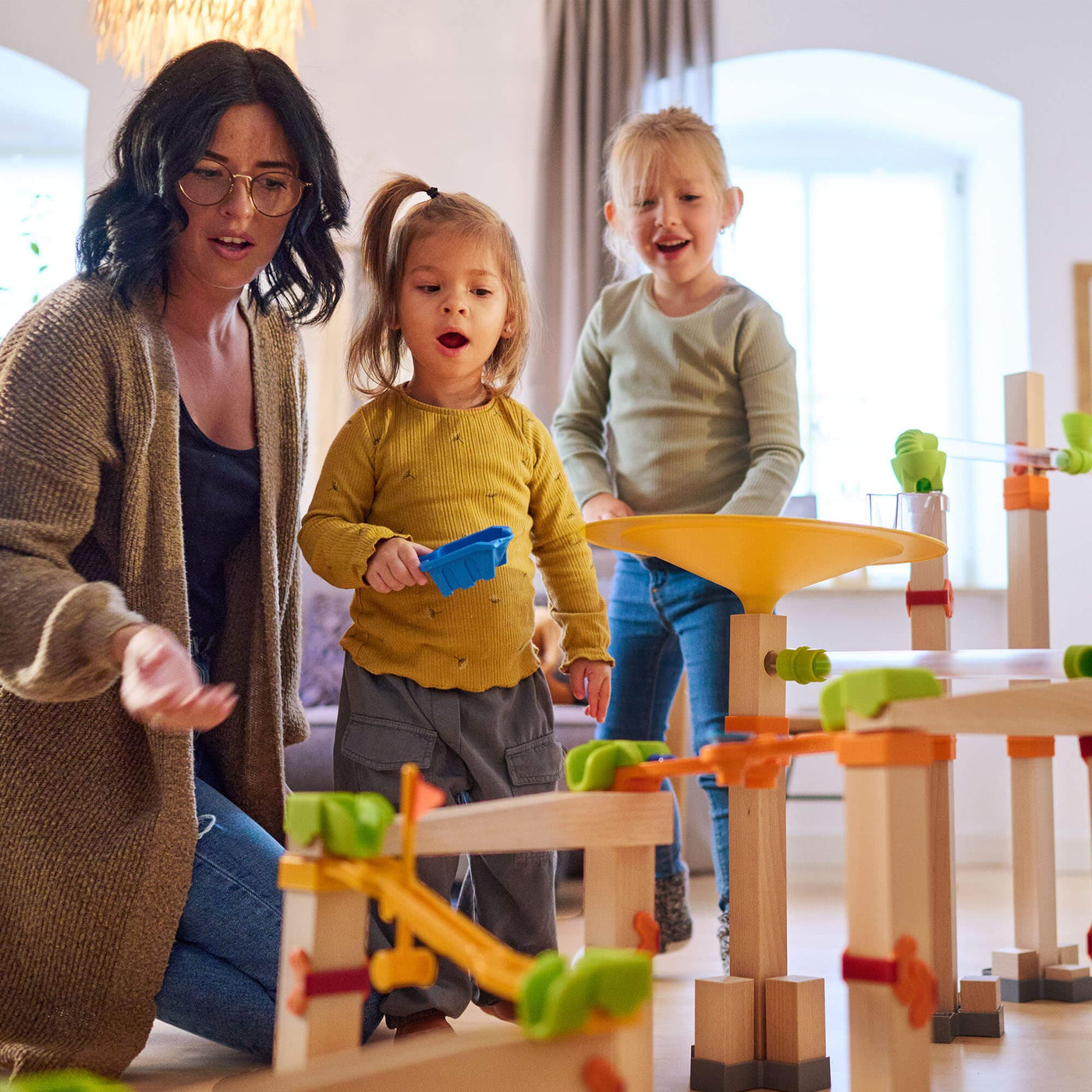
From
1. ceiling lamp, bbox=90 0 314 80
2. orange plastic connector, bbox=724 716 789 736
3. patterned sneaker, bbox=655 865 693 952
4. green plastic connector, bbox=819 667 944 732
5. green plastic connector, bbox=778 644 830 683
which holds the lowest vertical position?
patterned sneaker, bbox=655 865 693 952

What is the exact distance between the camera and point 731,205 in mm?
1739

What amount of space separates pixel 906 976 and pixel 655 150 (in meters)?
1.26

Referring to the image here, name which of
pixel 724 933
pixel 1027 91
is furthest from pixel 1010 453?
pixel 1027 91

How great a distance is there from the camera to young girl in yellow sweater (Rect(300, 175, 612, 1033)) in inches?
49.1

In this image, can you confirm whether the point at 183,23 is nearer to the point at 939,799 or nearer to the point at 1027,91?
the point at 939,799

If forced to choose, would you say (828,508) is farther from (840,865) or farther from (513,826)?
(513,826)

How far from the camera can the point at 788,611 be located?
3.49 m

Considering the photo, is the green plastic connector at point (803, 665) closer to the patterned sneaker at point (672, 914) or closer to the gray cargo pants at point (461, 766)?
the gray cargo pants at point (461, 766)

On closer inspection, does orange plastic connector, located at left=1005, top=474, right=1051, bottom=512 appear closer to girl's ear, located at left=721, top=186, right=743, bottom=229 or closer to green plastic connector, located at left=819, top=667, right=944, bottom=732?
girl's ear, located at left=721, top=186, right=743, bottom=229

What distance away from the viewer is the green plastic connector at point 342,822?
69 centimetres

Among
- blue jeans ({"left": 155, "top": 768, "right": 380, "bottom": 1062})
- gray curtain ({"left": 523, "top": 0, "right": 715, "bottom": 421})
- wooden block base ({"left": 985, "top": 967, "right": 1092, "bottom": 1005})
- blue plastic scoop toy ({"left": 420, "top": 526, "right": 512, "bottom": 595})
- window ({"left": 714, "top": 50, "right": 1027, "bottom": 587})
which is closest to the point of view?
blue plastic scoop toy ({"left": 420, "top": 526, "right": 512, "bottom": 595})

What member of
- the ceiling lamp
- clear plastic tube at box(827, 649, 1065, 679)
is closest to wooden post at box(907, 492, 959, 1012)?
clear plastic tube at box(827, 649, 1065, 679)

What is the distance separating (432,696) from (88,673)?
1.26 ft

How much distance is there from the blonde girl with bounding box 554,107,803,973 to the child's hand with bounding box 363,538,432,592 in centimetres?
51
